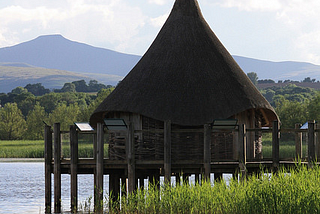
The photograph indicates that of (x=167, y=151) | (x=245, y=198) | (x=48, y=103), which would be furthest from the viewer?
(x=48, y=103)

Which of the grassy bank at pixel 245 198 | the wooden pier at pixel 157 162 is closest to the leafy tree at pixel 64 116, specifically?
the wooden pier at pixel 157 162

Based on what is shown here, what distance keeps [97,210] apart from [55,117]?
59694 mm

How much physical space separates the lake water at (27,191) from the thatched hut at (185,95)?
2.06 meters

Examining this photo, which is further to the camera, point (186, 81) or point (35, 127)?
point (35, 127)

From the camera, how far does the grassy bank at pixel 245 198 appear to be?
475 inches

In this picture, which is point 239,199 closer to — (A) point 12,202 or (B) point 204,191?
(B) point 204,191

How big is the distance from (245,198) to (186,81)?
776 cm

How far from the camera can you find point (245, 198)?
41.0 feet

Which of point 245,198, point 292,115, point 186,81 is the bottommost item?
point 245,198

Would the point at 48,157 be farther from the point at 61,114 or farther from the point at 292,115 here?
the point at 61,114

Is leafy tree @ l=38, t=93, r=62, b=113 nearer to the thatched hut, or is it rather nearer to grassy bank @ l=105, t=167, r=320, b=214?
the thatched hut

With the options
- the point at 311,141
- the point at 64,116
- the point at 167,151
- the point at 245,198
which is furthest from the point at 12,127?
the point at 245,198

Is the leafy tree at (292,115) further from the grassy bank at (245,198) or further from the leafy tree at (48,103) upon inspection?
the leafy tree at (48,103)

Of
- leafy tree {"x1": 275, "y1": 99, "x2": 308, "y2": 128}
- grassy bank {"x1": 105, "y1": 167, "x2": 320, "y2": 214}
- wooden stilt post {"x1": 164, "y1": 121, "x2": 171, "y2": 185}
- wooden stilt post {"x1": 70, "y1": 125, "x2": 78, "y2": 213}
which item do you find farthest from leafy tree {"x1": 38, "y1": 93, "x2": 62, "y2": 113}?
grassy bank {"x1": 105, "y1": 167, "x2": 320, "y2": 214}
